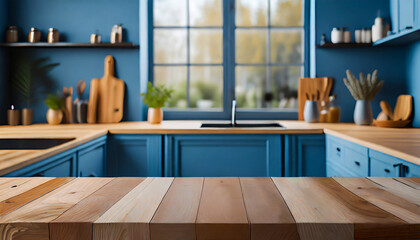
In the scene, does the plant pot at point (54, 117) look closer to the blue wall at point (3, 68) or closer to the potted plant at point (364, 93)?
the blue wall at point (3, 68)

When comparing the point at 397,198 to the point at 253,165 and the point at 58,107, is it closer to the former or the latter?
the point at 253,165

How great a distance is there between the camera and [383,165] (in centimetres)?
183

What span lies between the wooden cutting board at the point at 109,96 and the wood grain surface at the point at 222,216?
2435mm

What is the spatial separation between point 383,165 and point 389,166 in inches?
2.8

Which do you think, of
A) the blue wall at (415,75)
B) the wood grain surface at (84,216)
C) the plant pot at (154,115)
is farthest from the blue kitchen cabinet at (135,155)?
the blue wall at (415,75)

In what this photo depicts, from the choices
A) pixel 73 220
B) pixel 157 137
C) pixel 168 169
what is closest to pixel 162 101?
pixel 157 137

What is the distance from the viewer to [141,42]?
10.8 feet

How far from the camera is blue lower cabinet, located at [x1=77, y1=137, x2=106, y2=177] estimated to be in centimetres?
222

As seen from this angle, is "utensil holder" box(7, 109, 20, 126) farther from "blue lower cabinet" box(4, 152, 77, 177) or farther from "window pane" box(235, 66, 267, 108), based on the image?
"window pane" box(235, 66, 267, 108)

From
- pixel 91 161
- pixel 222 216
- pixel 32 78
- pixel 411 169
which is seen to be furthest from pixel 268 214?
pixel 32 78

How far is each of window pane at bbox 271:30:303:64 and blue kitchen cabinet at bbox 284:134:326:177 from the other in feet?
3.62

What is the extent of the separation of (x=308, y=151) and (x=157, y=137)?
1193mm

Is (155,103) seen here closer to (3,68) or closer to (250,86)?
(250,86)

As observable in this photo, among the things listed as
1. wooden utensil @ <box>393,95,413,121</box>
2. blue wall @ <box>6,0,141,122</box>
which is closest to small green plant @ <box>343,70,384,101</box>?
wooden utensil @ <box>393,95,413,121</box>
